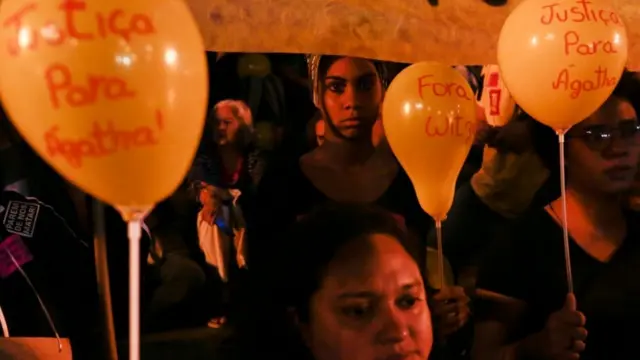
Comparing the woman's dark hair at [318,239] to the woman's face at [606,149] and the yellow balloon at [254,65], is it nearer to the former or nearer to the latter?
the yellow balloon at [254,65]

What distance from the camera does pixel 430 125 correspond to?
65.1 inches

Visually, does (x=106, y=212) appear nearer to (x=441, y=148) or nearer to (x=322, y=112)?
(x=322, y=112)

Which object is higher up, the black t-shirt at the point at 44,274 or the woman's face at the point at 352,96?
the woman's face at the point at 352,96

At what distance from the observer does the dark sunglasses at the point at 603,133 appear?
2117 millimetres

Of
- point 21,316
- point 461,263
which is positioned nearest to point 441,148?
point 461,263

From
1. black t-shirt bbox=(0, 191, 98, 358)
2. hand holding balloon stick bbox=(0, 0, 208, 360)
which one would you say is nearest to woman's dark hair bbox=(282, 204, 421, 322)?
black t-shirt bbox=(0, 191, 98, 358)

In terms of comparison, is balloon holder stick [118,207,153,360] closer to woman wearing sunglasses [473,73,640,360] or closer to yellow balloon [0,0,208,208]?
yellow balloon [0,0,208,208]

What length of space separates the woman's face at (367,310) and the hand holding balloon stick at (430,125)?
20 cm

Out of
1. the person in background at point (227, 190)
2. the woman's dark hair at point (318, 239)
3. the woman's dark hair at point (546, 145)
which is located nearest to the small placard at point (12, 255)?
the person in background at point (227, 190)

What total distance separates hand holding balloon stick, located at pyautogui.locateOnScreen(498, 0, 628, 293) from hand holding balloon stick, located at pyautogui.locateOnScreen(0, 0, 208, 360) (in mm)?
831

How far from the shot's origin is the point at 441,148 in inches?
65.8

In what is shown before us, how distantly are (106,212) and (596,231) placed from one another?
4.43 feet

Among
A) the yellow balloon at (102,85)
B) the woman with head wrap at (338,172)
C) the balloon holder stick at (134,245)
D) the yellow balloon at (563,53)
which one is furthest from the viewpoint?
the woman with head wrap at (338,172)

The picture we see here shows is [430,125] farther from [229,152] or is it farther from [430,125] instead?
[229,152]
